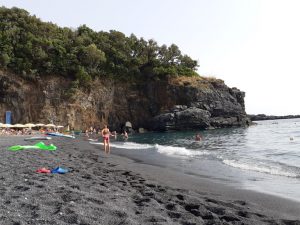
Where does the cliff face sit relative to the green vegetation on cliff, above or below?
below

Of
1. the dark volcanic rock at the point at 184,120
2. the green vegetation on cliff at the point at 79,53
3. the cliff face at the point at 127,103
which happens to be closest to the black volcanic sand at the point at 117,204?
the cliff face at the point at 127,103

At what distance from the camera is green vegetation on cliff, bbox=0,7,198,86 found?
6675 cm

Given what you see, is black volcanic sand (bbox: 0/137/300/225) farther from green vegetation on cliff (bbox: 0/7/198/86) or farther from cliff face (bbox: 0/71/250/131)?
green vegetation on cliff (bbox: 0/7/198/86)

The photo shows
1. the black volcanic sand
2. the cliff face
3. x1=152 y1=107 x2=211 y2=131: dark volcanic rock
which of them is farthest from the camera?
x1=152 y1=107 x2=211 y2=131: dark volcanic rock

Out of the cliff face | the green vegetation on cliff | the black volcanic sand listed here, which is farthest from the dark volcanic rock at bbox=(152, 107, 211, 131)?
the black volcanic sand

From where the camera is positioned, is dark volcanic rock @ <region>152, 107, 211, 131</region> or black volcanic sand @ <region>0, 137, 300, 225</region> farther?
dark volcanic rock @ <region>152, 107, 211, 131</region>

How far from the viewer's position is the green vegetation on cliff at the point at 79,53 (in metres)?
66.8

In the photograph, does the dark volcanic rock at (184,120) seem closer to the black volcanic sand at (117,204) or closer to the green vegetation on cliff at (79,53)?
the green vegetation on cliff at (79,53)

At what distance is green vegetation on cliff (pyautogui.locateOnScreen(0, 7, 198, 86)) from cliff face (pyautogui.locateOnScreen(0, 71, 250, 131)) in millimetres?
2408

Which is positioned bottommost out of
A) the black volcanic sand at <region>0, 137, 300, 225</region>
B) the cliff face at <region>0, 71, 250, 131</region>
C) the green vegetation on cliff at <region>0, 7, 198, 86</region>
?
the black volcanic sand at <region>0, 137, 300, 225</region>

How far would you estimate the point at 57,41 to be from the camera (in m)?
72.1

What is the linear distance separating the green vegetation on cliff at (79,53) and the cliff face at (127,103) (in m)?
2.41

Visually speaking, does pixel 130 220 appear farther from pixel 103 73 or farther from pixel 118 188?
pixel 103 73

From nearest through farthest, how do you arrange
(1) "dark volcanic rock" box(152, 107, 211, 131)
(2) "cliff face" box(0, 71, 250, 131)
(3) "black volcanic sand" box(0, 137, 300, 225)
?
(3) "black volcanic sand" box(0, 137, 300, 225) < (2) "cliff face" box(0, 71, 250, 131) < (1) "dark volcanic rock" box(152, 107, 211, 131)
